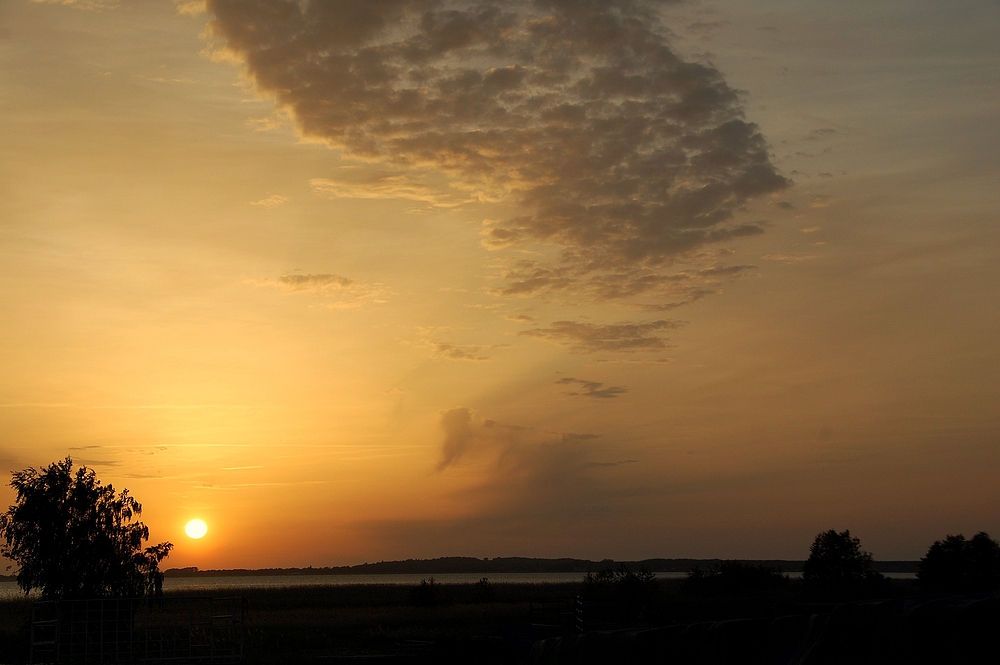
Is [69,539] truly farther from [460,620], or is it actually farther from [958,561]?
[958,561]

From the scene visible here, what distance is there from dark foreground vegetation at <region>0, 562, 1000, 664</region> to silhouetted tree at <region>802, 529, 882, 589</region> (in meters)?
1.70

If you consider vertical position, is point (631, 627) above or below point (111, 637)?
above

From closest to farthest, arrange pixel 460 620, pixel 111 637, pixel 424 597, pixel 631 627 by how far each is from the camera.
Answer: pixel 631 627
pixel 111 637
pixel 460 620
pixel 424 597

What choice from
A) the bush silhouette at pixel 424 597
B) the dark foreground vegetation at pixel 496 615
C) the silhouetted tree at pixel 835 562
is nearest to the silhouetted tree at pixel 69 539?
the dark foreground vegetation at pixel 496 615

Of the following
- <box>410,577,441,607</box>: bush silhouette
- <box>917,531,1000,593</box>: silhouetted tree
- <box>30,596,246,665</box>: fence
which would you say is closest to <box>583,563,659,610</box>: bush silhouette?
<box>410,577,441,607</box>: bush silhouette

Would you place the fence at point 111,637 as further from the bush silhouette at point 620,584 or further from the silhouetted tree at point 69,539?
the bush silhouette at point 620,584

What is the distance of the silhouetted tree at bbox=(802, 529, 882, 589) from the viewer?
57.4 meters

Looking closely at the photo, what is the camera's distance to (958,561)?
5416cm

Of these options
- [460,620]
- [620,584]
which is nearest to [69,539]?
[460,620]

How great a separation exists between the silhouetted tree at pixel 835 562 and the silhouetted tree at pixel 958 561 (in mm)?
3207

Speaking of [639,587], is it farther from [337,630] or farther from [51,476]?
[51,476]

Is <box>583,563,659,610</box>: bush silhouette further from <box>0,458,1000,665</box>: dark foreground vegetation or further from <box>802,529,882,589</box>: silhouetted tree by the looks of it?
<box>802,529,882,589</box>: silhouetted tree

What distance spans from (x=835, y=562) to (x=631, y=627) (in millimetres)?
40607

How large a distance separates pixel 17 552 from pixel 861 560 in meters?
49.4
